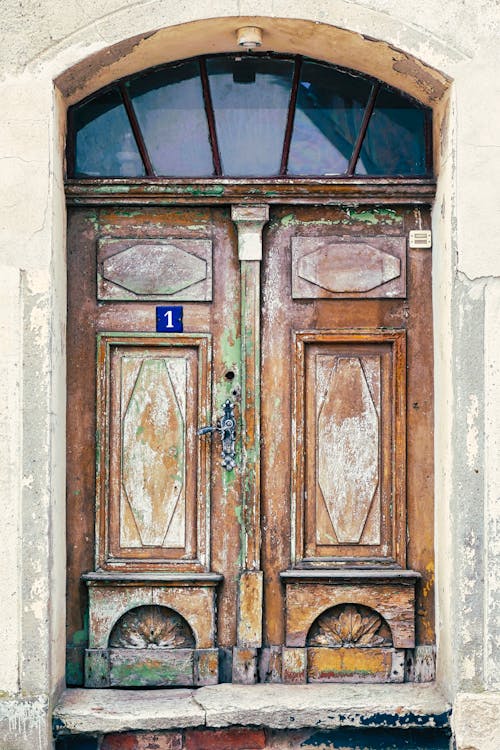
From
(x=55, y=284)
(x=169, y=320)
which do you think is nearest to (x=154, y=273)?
(x=169, y=320)

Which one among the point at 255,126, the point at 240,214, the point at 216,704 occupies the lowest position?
the point at 216,704

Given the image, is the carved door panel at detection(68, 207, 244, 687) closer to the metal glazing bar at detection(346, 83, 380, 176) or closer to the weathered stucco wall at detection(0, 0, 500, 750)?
the weathered stucco wall at detection(0, 0, 500, 750)

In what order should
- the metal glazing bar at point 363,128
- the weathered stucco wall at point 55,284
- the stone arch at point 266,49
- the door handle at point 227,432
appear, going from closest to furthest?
the weathered stucco wall at point 55,284 → the stone arch at point 266,49 → the door handle at point 227,432 → the metal glazing bar at point 363,128

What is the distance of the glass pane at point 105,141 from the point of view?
512cm

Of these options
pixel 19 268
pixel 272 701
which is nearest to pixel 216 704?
pixel 272 701

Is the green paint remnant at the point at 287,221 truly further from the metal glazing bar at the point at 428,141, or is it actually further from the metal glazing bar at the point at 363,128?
the metal glazing bar at the point at 428,141

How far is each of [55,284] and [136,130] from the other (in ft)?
3.08

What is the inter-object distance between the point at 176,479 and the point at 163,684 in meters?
1.02

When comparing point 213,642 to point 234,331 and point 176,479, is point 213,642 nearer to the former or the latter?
point 176,479

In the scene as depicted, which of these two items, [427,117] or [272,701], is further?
[427,117]

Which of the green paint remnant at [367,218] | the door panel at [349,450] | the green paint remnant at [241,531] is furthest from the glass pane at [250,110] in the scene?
the green paint remnant at [241,531]

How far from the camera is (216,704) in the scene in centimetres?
479

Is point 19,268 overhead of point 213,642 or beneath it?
overhead

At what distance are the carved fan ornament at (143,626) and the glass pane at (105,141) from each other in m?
2.20
